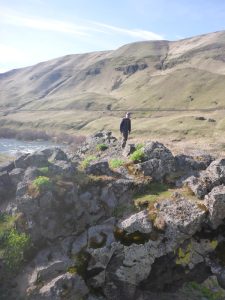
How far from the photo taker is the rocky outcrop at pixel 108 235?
17.5 m

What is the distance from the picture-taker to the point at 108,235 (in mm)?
18781

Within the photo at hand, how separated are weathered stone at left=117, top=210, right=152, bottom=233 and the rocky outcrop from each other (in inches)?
1.9

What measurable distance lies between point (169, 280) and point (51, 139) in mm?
127947

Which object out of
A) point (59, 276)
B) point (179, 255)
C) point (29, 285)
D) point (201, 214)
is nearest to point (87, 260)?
point (59, 276)

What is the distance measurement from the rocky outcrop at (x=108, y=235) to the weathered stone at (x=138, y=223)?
0.16ft

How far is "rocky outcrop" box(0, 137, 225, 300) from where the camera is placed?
57.4 feet

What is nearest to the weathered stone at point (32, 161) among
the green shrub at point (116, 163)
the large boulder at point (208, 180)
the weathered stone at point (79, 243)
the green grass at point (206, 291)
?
the green shrub at point (116, 163)

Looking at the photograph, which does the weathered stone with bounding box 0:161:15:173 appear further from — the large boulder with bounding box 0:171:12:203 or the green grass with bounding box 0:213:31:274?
the green grass with bounding box 0:213:31:274

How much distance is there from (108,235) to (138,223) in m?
1.55

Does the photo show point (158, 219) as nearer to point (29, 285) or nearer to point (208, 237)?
point (208, 237)

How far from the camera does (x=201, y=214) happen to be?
18766 millimetres

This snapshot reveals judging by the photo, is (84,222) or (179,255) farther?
(84,222)

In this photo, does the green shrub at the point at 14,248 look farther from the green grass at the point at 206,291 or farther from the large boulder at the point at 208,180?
the large boulder at the point at 208,180

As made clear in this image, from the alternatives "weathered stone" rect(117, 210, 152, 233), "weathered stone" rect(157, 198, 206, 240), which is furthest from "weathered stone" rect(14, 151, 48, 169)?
"weathered stone" rect(157, 198, 206, 240)
